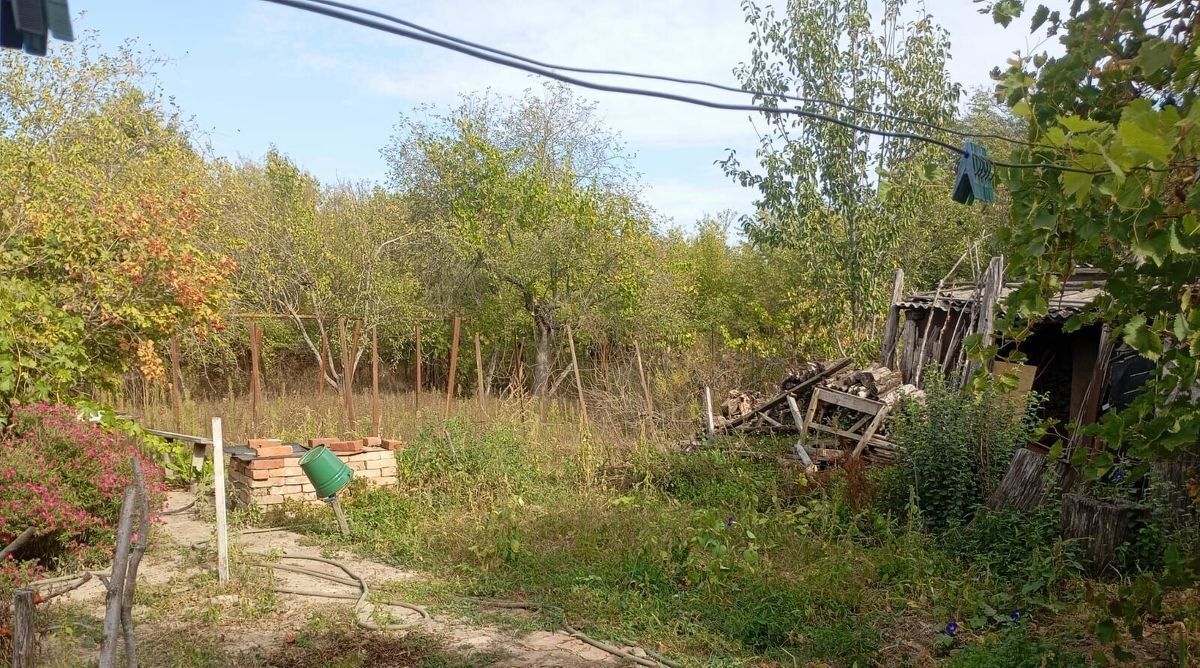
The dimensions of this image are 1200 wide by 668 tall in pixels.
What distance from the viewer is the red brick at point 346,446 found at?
9398 mm

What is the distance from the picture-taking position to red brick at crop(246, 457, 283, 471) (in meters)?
9.03

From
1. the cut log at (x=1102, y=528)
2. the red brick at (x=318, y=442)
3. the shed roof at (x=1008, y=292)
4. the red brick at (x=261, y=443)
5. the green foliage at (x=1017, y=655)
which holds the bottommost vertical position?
the green foliage at (x=1017, y=655)

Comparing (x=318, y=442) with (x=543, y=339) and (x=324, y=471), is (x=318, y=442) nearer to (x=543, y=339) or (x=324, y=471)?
(x=324, y=471)

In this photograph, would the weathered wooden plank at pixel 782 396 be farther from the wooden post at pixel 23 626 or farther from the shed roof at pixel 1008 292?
the wooden post at pixel 23 626

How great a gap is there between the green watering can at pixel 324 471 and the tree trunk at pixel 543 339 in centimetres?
904

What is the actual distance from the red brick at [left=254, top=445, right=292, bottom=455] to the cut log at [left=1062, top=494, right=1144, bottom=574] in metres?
7.03

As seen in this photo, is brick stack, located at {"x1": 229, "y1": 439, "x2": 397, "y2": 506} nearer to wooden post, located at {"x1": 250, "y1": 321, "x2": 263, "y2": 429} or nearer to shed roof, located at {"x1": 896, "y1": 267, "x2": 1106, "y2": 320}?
wooden post, located at {"x1": 250, "y1": 321, "x2": 263, "y2": 429}

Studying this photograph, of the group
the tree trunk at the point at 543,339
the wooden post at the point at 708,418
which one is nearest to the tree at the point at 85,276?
the wooden post at the point at 708,418

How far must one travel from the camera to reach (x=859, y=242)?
43.5ft

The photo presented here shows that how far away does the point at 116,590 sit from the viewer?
11.1 ft

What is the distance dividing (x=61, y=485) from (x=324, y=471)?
189 cm

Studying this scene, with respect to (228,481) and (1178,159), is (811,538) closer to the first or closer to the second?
(1178,159)

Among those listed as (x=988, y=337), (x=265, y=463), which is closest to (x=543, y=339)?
(x=265, y=463)

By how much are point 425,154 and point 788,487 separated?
41.4ft
